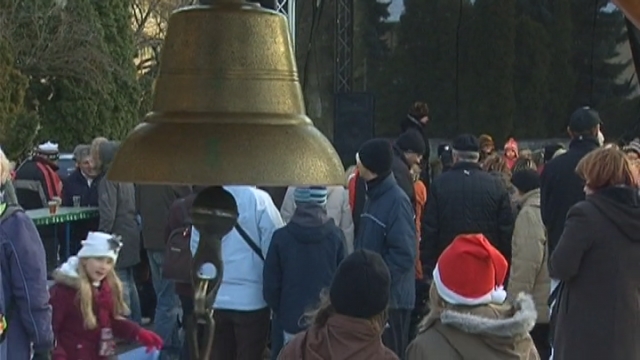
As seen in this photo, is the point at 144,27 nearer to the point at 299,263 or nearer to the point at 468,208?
the point at 468,208

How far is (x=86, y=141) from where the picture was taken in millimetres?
21703

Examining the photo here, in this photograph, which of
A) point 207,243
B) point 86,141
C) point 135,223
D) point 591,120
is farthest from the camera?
point 86,141

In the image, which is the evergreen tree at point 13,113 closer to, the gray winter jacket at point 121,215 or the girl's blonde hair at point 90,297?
the gray winter jacket at point 121,215

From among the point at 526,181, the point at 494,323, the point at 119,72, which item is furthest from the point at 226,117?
the point at 119,72

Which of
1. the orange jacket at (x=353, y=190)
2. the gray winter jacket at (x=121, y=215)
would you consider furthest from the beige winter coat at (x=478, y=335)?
→ the gray winter jacket at (x=121, y=215)

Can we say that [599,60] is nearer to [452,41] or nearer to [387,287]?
[452,41]

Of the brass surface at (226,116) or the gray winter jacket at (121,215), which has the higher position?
the brass surface at (226,116)

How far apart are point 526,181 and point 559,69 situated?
7.34 metres

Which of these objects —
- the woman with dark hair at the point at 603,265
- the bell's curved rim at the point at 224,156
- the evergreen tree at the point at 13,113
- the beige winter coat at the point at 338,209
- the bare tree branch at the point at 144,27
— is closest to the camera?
the bell's curved rim at the point at 224,156

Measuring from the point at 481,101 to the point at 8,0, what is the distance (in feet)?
32.0

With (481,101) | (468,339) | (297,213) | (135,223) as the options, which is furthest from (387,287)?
(481,101)

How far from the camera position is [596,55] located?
14.1 metres

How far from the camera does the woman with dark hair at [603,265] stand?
4.95 metres

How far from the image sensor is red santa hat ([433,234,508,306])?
3.76 metres
